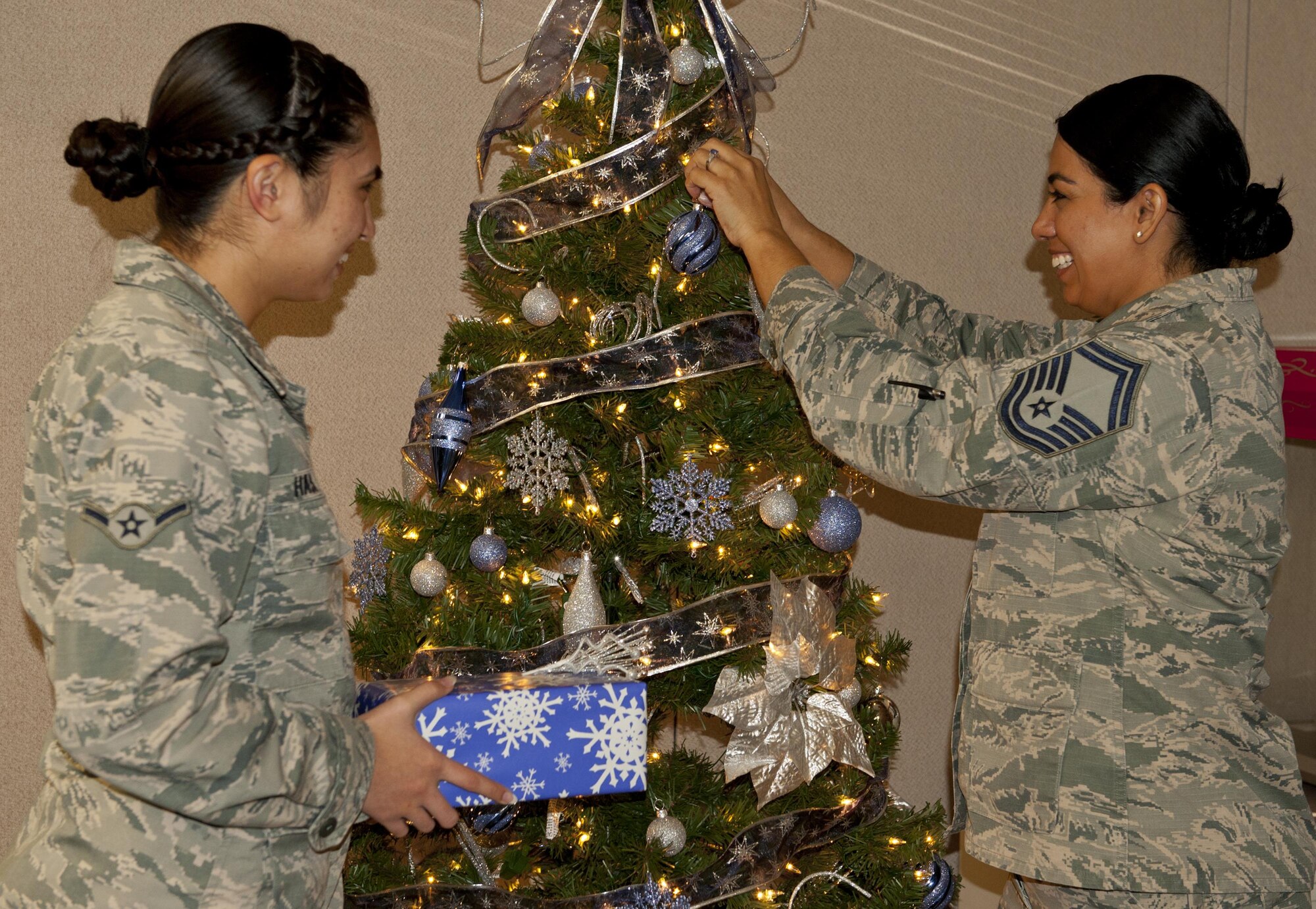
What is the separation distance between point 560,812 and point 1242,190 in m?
1.26

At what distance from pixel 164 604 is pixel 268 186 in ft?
1.38

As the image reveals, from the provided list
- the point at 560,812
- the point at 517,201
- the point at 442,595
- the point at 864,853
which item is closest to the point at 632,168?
the point at 517,201

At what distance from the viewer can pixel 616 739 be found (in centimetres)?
121

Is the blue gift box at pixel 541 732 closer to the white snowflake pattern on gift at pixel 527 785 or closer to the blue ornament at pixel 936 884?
the white snowflake pattern on gift at pixel 527 785

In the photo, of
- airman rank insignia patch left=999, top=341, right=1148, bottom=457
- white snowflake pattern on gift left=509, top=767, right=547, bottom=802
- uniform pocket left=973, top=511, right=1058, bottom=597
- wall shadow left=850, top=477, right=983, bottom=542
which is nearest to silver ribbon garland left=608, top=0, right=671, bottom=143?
airman rank insignia patch left=999, top=341, right=1148, bottom=457

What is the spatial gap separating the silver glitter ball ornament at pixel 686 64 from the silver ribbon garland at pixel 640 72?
0.01 metres

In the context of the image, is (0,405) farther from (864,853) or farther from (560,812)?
(864,853)

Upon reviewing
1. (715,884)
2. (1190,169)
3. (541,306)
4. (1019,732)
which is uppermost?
(1190,169)

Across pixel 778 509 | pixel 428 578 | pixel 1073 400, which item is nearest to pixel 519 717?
pixel 428 578

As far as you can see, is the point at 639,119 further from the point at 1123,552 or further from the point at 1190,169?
the point at 1123,552

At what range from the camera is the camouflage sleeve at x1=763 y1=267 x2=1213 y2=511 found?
124 cm

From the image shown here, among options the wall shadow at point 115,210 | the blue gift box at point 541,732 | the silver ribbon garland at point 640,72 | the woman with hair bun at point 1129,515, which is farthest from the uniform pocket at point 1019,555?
the wall shadow at point 115,210

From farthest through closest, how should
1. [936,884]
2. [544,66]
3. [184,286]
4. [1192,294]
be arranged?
[936,884]
[544,66]
[1192,294]
[184,286]

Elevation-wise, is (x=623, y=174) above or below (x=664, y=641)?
above
